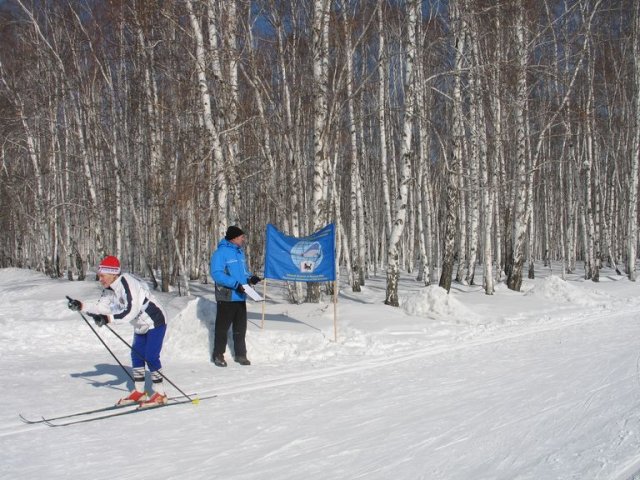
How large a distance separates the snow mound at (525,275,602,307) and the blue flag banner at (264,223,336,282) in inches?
288

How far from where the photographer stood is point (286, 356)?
335 inches

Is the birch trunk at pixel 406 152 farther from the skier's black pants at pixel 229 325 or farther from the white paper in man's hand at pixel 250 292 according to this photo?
the white paper in man's hand at pixel 250 292

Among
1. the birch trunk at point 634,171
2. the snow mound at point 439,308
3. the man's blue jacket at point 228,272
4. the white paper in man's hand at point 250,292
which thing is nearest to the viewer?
the white paper in man's hand at point 250,292

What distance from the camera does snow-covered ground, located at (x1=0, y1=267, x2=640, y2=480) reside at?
4.14 metres

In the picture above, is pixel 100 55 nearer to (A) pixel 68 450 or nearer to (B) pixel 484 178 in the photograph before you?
(B) pixel 484 178

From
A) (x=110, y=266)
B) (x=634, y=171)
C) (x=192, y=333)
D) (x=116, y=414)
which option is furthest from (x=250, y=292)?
(x=634, y=171)

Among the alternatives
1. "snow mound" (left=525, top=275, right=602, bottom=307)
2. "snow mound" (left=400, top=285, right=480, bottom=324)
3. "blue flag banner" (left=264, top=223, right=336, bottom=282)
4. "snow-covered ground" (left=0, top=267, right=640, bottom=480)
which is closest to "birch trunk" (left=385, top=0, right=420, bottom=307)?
"snow mound" (left=400, top=285, right=480, bottom=324)

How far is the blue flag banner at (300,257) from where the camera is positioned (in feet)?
33.2

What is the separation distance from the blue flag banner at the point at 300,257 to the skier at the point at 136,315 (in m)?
3.92

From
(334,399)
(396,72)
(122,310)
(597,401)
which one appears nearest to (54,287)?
(122,310)

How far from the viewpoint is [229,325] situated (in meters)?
8.11

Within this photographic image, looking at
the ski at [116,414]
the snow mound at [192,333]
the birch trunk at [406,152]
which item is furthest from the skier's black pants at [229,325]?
the birch trunk at [406,152]

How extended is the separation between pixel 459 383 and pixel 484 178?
12.4 metres

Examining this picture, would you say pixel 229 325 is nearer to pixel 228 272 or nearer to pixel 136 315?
pixel 228 272
